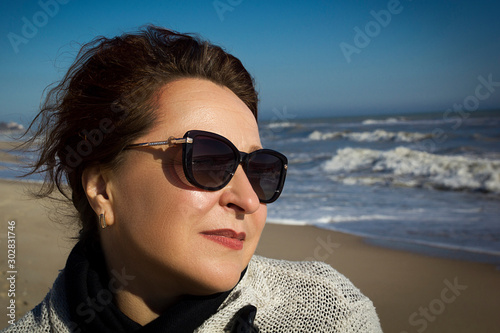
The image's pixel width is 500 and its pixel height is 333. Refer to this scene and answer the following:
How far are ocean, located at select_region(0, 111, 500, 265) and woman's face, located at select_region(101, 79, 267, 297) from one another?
1.66 meters

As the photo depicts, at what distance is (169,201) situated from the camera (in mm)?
1536

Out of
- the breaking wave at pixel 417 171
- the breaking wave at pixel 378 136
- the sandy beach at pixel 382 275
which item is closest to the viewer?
the sandy beach at pixel 382 275

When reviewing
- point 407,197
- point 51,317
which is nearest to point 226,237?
point 51,317

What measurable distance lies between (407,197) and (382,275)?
4.74 m

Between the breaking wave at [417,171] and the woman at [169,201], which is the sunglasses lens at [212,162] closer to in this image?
the woman at [169,201]

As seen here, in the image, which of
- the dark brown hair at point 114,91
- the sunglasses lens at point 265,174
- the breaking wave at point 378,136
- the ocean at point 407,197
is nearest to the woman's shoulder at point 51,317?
the dark brown hair at point 114,91

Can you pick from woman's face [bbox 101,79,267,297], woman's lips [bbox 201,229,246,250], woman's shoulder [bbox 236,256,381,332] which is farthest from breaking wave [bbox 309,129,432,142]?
woman's lips [bbox 201,229,246,250]

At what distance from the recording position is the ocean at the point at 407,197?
19.8 feet

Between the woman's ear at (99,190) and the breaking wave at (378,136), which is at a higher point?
the breaking wave at (378,136)

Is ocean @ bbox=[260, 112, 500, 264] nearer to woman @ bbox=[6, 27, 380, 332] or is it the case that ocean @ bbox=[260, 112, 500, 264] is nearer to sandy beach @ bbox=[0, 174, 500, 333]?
sandy beach @ bbox=[0, 174, 500, 333]

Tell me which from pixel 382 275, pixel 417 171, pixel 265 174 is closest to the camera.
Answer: pixel 265 174

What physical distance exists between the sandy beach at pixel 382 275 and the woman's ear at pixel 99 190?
3.41 ft

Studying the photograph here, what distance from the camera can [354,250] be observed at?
18.9 ft

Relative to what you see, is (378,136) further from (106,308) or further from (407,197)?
(106,308)
